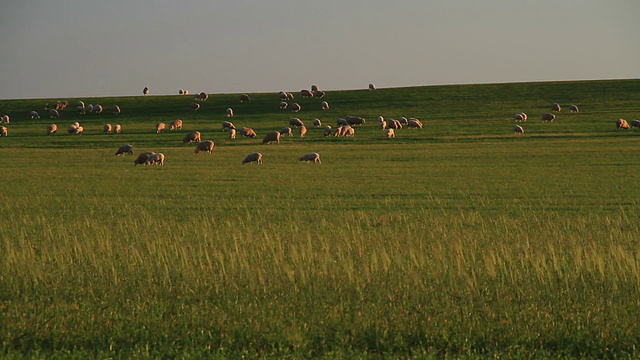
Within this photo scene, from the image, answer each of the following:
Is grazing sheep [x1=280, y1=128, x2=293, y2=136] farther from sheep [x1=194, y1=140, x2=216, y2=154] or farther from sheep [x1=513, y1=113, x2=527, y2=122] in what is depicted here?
sheep [x1=513, y1=113, x2=527, y2=122]

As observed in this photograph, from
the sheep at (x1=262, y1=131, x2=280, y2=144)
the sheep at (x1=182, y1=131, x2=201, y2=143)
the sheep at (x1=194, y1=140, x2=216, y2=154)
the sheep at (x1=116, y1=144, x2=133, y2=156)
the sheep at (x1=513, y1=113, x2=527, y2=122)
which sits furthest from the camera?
the sheep at (x1=513, y1=113, x2=527, y2=122)

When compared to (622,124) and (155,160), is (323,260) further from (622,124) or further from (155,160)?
(622,124)

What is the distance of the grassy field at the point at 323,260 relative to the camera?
8445 mm

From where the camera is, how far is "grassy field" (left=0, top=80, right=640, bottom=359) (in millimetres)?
8445

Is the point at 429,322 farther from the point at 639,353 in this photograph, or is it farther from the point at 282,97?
the point at 282,97

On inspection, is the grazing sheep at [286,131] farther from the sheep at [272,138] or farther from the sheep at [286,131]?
the sheep at [272,138]

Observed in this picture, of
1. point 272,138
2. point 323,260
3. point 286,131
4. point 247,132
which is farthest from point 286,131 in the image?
point 323,260

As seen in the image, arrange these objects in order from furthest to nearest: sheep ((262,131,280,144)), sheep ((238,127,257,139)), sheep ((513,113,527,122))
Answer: sheep ((513,113,527,122)), sheep ((238,127,257,139)), sheep ((262,131,280,144))

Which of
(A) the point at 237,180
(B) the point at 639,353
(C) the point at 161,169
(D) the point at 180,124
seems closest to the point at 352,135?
(D) the point at 180,124

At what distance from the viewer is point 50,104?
87.3m

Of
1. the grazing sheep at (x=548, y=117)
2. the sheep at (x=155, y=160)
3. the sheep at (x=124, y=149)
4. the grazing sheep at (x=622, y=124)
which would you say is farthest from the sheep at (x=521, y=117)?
the sheep at (x=155, y=160)

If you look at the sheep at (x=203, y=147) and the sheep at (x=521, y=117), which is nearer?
the sheep at (x=203, y=147)

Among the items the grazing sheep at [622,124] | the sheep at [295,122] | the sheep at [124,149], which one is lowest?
the sheep at [124,149]

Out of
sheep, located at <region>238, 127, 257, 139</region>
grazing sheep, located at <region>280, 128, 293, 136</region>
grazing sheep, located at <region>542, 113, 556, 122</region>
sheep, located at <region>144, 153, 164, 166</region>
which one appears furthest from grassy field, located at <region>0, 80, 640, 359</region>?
grazing sheep, located at <region>542, 113, 556, 122</region>
